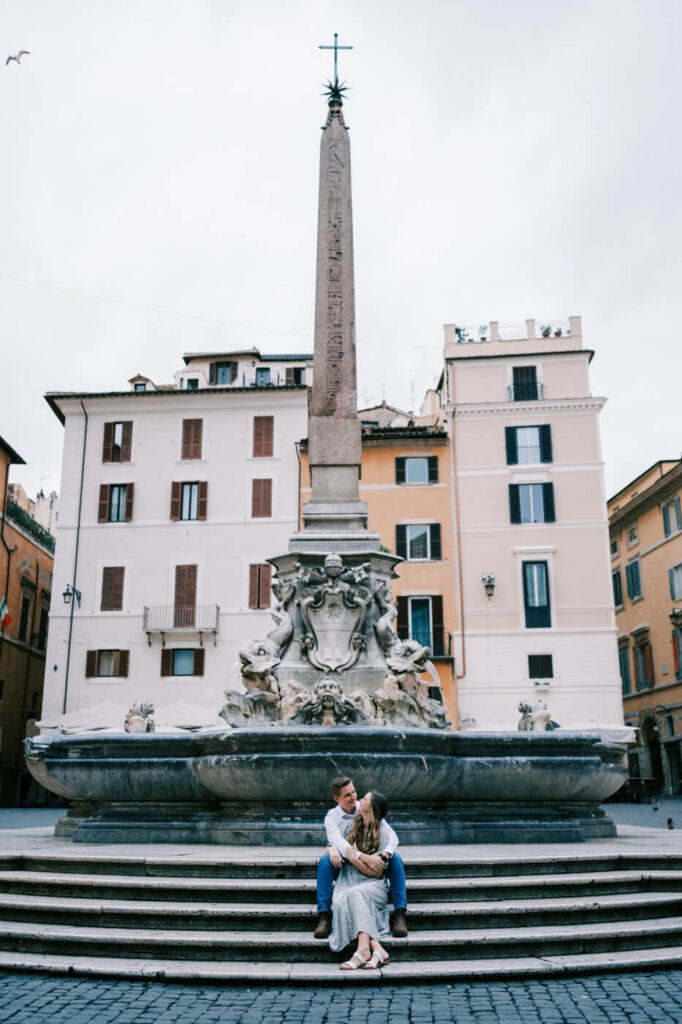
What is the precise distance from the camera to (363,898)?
526 cm

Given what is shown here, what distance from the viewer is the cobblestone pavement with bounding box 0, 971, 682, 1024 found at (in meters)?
4.44

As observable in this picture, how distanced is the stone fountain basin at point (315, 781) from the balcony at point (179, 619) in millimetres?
21618

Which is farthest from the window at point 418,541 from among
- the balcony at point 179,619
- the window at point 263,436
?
the balcony at point 179,619

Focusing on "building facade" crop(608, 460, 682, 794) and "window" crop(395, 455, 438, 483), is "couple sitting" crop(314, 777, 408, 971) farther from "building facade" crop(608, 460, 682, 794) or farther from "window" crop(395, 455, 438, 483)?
"building facade" crop(608, 460, 682, 794)

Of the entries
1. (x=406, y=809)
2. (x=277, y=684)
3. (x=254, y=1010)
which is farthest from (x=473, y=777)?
(x=254, y=1010)

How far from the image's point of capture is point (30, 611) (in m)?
35.8

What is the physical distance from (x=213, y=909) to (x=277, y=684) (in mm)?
3808

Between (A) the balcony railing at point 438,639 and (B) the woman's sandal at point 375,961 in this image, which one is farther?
(A) the balcony railing at point 438,639

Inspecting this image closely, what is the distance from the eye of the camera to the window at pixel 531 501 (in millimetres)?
32062

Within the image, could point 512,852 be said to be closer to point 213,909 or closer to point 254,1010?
point 213,909

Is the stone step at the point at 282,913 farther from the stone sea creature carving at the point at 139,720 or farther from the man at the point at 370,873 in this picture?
the stone sea creature carving at the point at 139,720

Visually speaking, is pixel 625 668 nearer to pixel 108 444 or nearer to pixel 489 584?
pixel 489 584

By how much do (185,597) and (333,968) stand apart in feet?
88.8

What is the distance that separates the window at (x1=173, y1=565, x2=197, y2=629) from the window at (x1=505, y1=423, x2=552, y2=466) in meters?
11.0
